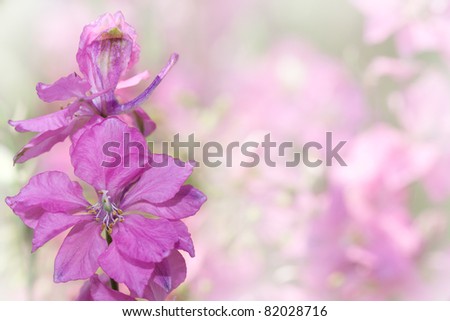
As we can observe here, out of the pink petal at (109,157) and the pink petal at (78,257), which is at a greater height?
the pink petal at (109,157)

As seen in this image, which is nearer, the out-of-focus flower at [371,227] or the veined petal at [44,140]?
the veined petal at [44,140]

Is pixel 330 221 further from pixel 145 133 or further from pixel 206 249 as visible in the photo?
pixel 145 133

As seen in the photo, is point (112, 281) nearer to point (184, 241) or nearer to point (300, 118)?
point (184, 241)

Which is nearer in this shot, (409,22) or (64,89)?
(64,89)

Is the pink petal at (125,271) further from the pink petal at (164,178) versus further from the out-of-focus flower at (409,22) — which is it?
the out-of-focus flower at (409,22)

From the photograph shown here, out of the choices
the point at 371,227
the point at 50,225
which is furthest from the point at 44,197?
the point at 371,227

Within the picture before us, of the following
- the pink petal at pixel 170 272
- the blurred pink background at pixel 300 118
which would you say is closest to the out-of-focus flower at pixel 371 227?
the blurred pink background at pixel 300 118
